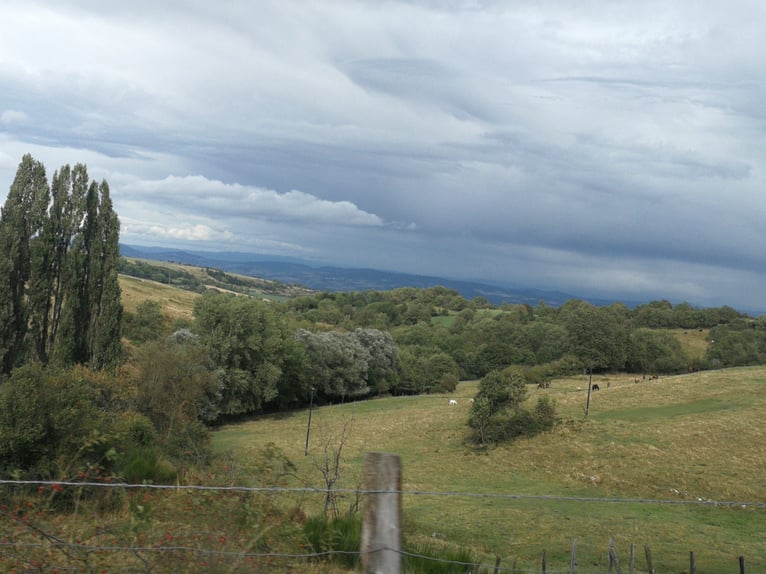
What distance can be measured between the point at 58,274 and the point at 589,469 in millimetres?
38326

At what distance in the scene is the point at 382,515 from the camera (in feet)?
14.7

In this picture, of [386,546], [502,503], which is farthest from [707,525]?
[386,546]

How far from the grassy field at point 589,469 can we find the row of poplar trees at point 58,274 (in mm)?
12591

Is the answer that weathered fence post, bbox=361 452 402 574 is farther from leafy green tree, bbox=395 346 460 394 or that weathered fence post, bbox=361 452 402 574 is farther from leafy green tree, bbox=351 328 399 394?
leafy green tree, bbox=395 346 460 394

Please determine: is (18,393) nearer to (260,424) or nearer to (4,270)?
(4,270)

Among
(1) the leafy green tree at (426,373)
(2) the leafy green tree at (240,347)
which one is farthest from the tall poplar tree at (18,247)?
(1) the leafy green tree at (426,373)

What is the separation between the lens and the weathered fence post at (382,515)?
443cm

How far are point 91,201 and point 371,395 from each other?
159 ft

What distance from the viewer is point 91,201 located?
39.7 metres

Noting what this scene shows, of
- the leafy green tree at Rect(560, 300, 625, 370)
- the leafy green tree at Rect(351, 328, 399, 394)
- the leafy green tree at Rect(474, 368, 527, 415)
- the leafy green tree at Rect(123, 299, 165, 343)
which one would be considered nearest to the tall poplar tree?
the leafy green tree at Rect(123, 299, 165, 343)

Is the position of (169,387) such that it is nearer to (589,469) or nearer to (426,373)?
(589,469)

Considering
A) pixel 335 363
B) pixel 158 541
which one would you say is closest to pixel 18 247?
pixel 158 541

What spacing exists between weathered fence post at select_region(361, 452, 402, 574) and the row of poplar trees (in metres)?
36.6

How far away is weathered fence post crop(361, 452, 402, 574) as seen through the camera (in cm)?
443
